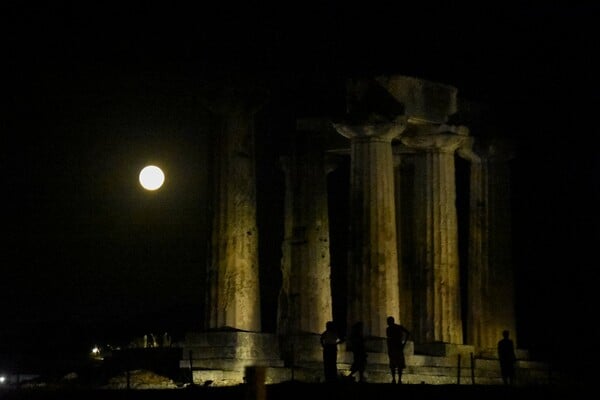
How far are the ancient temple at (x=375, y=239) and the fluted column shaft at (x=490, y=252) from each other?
0.04 meters

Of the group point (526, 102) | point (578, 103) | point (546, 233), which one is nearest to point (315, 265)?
point (526, 102)

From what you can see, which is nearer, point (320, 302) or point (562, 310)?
point (320, 302)

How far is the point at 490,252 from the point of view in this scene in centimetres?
7062

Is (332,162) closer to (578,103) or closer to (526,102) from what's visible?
(526,102)

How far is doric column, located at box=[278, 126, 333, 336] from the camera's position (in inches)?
2618

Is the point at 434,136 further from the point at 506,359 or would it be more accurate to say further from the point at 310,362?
the point at 506,359

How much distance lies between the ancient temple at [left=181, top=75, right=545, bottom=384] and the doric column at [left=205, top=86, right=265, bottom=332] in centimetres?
4

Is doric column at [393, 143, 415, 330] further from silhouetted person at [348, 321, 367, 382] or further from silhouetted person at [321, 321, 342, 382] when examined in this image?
silhouetted person at [321, 321, 342, 382]

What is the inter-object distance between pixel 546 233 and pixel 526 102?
64.5 ft

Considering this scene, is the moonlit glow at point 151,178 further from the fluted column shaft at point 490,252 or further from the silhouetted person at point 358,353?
the fluted column shaft at point 490,252

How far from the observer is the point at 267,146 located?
71750mm

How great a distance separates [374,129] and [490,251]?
31.0ft

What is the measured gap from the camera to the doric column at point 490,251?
230 feet

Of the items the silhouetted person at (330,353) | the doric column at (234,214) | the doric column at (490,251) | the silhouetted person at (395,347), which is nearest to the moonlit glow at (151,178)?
the doric column at (234,214)
